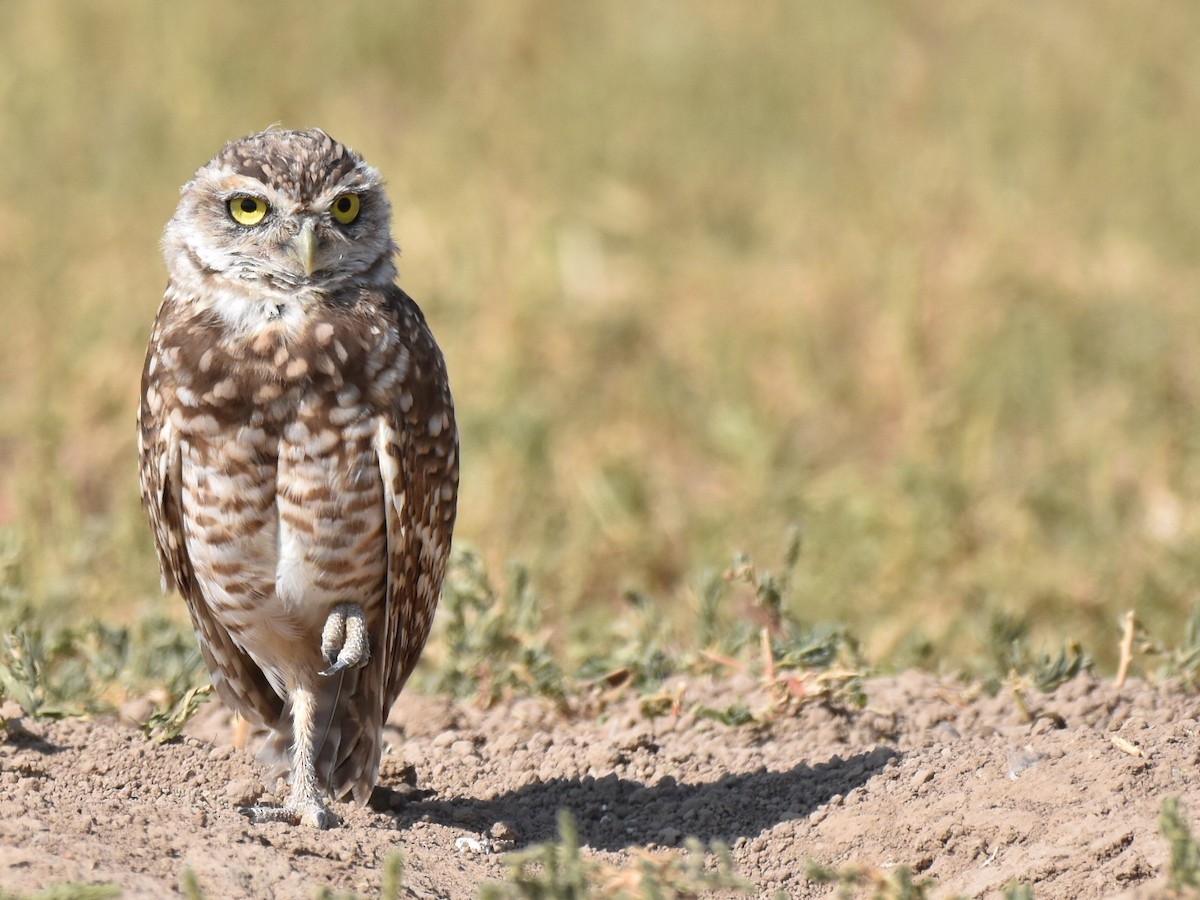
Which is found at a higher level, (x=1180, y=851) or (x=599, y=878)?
(x=1180, y=851)

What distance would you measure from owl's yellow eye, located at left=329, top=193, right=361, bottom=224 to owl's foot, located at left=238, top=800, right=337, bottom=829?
1.39 m

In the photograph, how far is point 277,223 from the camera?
3.90 meters

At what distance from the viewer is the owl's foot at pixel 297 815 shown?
145 inches

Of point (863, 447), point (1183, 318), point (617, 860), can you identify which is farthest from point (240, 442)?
point (1183, 318)

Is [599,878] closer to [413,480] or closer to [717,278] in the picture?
[413,480]

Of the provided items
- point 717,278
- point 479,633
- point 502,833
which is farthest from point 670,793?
point 717,278

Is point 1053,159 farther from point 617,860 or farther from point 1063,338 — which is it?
point 617,860

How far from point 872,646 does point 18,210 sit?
584 centimetres

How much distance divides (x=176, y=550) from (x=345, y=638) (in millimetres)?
485

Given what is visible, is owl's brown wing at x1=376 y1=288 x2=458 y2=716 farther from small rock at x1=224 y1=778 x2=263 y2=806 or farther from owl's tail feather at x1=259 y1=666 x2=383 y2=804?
small rock at x1=224 y1=778 x2=263 y2=806

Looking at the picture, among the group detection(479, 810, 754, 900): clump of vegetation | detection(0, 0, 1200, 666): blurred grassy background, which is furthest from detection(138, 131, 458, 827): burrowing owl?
detection(0, 0, 1200, 666): blurred grassy background

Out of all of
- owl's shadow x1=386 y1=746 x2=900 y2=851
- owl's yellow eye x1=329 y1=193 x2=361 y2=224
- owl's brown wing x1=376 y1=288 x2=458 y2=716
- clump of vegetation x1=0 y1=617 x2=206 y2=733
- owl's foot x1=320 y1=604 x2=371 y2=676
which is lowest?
owl's shadow x1=386 y1=746 x2=900 y2=851

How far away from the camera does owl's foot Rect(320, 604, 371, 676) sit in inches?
153

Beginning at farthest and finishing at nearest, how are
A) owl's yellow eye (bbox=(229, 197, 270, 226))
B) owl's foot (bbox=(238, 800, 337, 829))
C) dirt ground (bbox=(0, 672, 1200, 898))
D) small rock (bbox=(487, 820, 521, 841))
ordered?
owl's yellow eye (bbox=(229, 197, 270, 226)), small rock (bbox=(487, 820, 521, 841)), owl's foot (bbox=(238, 800, 337, 829)), dirt ground (bbox=(0, 672, 1200, 898))
